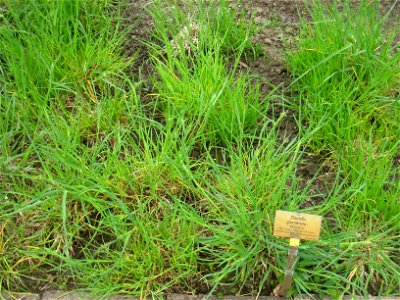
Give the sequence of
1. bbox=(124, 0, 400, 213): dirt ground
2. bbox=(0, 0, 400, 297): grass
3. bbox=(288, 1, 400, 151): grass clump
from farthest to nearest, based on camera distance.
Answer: bbox=(124, 0, 400, 213): dirt ground < bbox=(288, 1, 400, 151): grass clump < bbox=(0, 0, 400, 297): grass

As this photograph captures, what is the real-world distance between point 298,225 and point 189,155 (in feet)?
2.46

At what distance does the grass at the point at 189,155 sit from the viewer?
6.23ft

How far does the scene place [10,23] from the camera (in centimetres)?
257

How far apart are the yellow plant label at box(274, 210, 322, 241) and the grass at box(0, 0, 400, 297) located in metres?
0.27

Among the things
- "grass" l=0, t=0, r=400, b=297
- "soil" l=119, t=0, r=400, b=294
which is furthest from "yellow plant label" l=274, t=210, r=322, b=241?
"soil" l=119, t=0, r=400, b=294

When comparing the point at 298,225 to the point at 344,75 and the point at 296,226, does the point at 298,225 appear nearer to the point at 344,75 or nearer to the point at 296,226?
the point at 296,226

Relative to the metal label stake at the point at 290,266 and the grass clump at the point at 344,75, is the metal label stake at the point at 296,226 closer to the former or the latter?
the metal label stake at the point at 290,266

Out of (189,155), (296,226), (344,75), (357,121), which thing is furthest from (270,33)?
(296,226)

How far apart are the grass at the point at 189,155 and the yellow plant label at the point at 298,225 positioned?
10.5 inches

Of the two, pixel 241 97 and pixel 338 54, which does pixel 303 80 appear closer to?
pixel 338 54

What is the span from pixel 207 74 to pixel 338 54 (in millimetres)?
613

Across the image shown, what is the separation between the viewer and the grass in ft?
6.23

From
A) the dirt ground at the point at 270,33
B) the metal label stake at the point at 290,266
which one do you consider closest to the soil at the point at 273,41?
the dirt ground at the point at 270,33

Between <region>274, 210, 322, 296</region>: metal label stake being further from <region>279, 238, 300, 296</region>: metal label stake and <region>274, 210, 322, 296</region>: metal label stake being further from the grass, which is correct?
the grass
